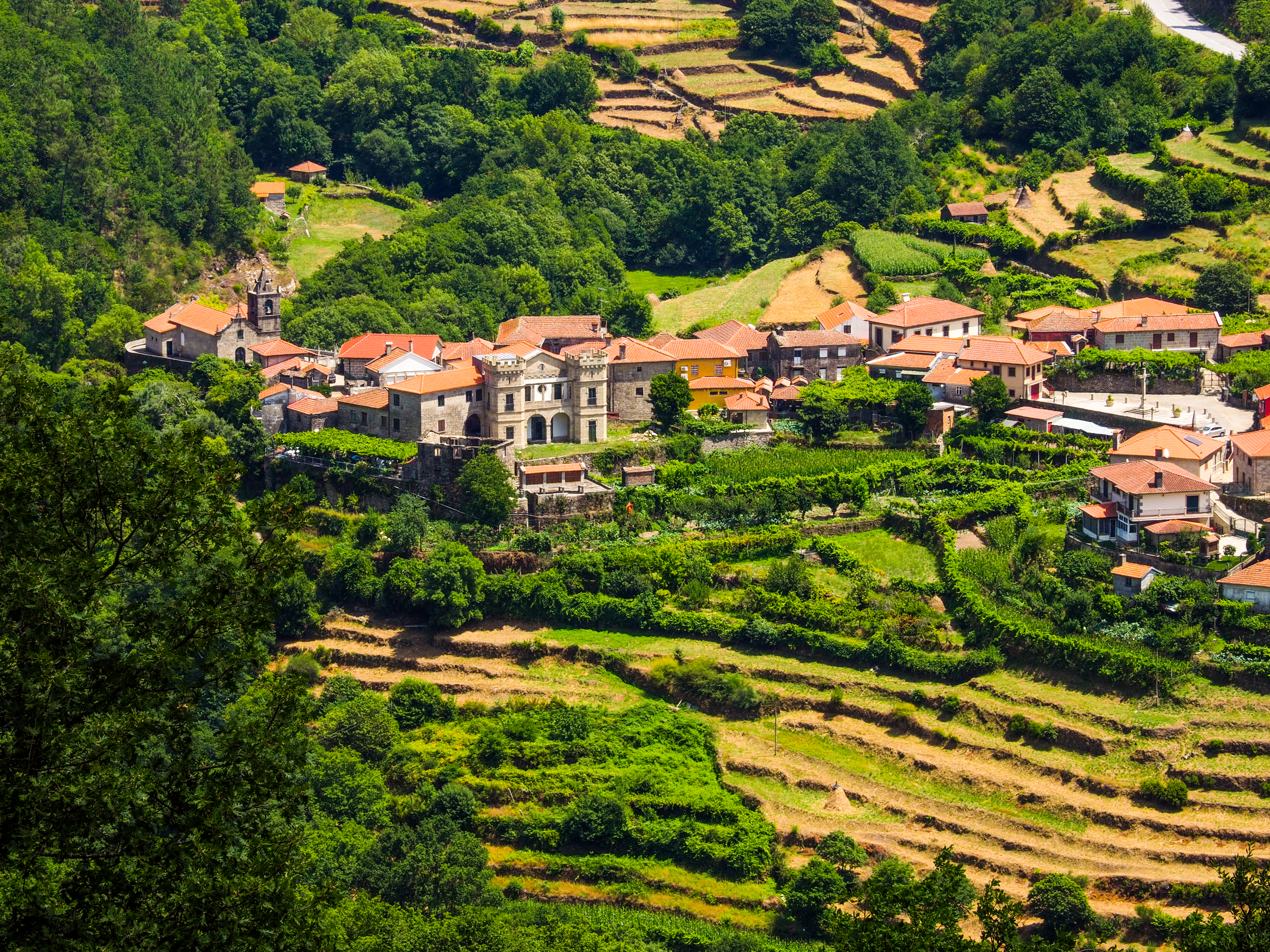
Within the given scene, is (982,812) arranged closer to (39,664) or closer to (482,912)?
(482,912)

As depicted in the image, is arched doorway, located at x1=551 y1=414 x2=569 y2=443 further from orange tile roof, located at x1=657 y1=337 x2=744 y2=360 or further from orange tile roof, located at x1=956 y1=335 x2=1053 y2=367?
orange tile roof, located at x1=956 y1=335 x2=1053 y2=367

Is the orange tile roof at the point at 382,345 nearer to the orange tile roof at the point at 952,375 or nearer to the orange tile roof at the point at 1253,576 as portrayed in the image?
the orange tile roof at the point at 952,375

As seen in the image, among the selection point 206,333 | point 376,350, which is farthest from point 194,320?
point 376,350

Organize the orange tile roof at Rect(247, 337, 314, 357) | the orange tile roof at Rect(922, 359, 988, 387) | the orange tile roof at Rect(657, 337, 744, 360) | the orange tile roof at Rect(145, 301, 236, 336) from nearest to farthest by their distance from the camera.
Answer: the orange tile roof at Rect(922, 359, 988, 387) < the orange tile roof at Rect(657, 337, 744, 360) < the orange tile roof at Rect(247, 337, 314, 357) < the orange tile roof at Rect(145, 301, 236, 336)

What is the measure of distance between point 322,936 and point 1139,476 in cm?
4112

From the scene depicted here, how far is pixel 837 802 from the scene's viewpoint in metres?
48.5

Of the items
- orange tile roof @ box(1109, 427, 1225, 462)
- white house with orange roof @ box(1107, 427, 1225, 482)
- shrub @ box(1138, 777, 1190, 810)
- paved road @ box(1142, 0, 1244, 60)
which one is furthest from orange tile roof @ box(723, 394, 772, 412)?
paved road @ box(1142, 0, 1244, 60)

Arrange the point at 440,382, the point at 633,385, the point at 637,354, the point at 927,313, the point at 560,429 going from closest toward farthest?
the point at 440,382 → the point at 560,429 → the point at 633,385 → the point at 637,354 → the point at 927,313

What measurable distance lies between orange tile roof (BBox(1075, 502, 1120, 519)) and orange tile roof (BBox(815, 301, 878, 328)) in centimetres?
1918

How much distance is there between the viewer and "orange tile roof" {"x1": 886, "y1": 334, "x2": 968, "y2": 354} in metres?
69.7

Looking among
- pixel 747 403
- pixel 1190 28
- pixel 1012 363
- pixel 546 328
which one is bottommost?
pixel 747 403

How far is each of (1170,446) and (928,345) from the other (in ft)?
49.2

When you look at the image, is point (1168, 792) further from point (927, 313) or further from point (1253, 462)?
point (927, 313)

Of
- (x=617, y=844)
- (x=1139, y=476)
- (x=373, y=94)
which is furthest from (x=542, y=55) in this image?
(x=617, y=844)
